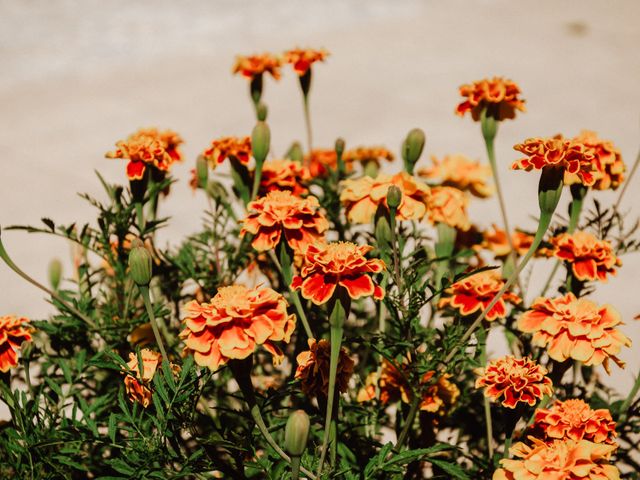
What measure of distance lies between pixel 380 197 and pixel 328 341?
0.87ft

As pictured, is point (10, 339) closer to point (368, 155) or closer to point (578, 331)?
point (578, 331)

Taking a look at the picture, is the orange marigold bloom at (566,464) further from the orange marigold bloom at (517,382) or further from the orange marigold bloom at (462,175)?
the orange marigold bloom at (462,175)

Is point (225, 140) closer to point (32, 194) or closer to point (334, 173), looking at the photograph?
point (334, 173)

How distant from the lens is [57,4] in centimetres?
913

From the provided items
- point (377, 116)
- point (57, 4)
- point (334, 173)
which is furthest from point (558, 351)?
point (57, 4)

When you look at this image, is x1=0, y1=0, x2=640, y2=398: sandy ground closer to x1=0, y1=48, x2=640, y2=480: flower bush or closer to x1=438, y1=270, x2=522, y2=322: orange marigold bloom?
x1=0, y1=48, x2=640, y2=480: flower bush

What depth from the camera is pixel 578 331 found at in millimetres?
1187

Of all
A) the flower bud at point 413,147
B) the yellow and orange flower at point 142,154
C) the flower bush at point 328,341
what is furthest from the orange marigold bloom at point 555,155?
the yellow and orange flower at point 142,154

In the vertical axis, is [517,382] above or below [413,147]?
below

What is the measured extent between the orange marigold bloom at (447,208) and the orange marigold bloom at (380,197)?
186mm

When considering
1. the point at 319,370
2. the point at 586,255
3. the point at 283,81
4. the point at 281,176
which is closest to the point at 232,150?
the point at 281,176

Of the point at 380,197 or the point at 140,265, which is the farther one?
the point at 380,197

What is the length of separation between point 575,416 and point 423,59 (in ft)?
22.8

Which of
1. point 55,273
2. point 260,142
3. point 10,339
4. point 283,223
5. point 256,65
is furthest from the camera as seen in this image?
point 256,65
